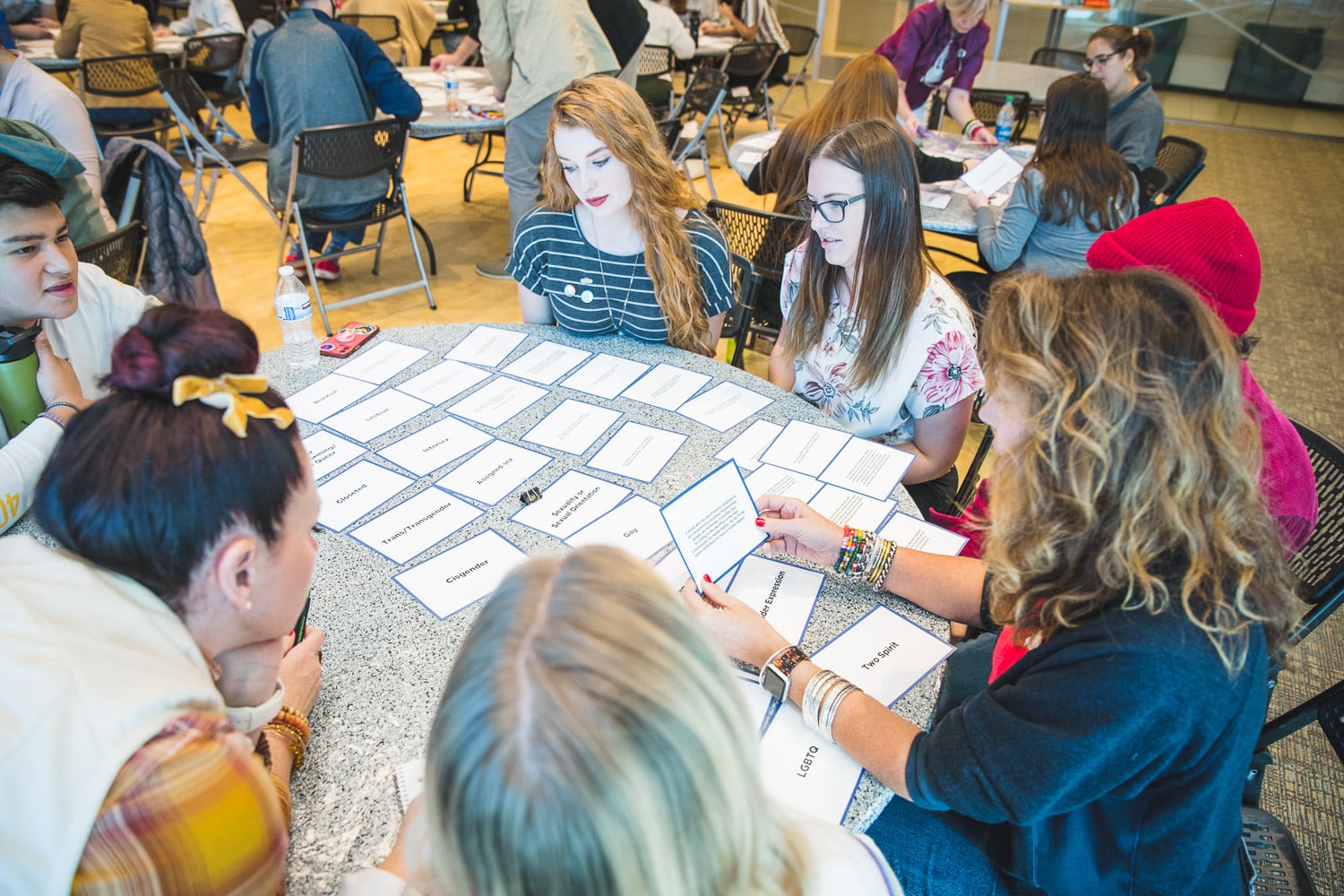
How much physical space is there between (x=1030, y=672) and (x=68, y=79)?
8.56m

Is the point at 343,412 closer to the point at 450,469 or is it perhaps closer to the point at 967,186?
the point at 450,469

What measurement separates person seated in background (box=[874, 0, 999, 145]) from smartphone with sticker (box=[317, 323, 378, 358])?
347 cm

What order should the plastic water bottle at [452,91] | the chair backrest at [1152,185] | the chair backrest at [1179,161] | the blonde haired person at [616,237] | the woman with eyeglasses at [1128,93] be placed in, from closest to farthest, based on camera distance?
1. the blonde haired person at [616,237]
2. the chair backrest at [1152,185]
3. the chair backrest at [1179,161]
4. the woman with eyeglasses at [1128,93]
5. the plastic water bottle at [452,91]

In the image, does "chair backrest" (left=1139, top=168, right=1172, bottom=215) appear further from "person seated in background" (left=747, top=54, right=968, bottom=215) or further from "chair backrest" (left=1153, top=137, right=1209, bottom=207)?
"person seated in background" (left=747, top=54, right=968, bottom=215)

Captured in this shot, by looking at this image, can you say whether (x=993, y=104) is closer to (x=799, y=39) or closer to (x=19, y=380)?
(x=799, y=39)

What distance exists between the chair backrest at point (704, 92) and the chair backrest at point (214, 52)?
3.09 meters

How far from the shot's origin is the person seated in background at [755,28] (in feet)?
23.7

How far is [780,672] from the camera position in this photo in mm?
1101

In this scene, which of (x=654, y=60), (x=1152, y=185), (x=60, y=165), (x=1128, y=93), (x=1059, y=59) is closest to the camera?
(x=60, y=165)

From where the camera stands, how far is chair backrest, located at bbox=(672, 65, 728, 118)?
15.6ft

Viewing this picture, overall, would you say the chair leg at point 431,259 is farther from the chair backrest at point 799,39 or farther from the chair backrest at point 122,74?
the chair backrest at point 799,39

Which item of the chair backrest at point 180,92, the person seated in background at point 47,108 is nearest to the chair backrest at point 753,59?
the chair backrest at point 180,92

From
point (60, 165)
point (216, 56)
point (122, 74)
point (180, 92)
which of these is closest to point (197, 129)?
point (180, 92)

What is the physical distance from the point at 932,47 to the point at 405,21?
4.14 metres
